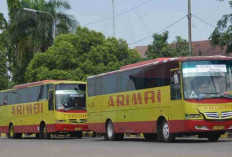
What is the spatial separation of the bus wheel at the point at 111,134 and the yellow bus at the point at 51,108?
15.7 feet

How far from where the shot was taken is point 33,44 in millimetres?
52812

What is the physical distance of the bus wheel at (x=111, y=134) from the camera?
2906 centimetres

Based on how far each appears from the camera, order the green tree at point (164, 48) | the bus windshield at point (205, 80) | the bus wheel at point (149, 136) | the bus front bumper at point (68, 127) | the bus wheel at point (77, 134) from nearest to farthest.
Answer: the bus windshield at point (205, 80) < the bus wheel at point (149, 136) < the bus front bumper at point (68, 127) < the bus wheel at point (77, 134) < the green tree at point (164, 48)

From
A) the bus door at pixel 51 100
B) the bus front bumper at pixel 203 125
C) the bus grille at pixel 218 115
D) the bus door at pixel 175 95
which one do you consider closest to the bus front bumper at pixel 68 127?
the bus door at pixel 51 100

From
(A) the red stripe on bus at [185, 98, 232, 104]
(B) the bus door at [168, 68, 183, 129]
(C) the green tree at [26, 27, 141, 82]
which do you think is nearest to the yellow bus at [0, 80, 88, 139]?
(C) the green tree at [26, 27, 141, 82]

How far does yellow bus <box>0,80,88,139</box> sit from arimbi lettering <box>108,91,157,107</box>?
17.8ft

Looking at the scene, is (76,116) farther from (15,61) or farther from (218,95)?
(15,61)

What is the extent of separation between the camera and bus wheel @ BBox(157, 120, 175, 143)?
23.8m

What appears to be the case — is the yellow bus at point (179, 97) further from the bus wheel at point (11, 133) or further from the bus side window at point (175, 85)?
the bus wheel at point (11, 133)

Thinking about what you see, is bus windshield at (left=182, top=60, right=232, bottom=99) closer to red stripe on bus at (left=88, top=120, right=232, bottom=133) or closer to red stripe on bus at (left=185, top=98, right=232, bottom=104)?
red stripe on bus at (left=185, top=98, right=232, bottom=104)

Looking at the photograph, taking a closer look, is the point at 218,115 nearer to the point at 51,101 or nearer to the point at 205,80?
the point at 205,80

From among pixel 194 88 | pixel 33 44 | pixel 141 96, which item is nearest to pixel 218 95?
pixel 194 88

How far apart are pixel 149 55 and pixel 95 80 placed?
17.4m

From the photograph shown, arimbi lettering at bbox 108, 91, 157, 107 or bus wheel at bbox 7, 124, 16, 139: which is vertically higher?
arimbi lettering at bbox 108, 91, 157, 107
